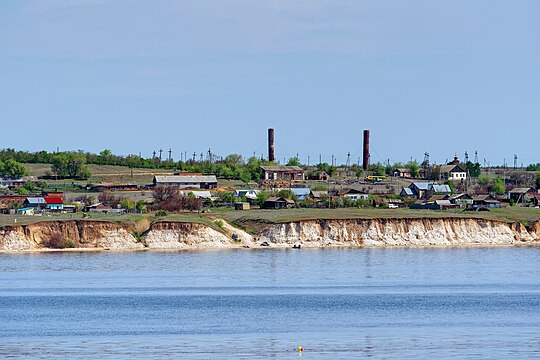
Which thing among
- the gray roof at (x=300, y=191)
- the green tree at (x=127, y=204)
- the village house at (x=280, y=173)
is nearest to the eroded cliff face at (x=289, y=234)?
the green tree at (x=127, y=204)

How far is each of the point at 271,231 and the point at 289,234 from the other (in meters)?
1.67

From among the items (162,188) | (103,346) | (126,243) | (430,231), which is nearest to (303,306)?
(103,346)

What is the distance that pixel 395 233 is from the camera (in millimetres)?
116125

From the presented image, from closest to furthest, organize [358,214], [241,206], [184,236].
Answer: [184,236]
[358,214]
[241,206]

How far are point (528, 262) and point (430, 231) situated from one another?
2225 cm

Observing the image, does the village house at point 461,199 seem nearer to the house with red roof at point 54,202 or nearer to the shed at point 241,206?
the shed at point 241,206

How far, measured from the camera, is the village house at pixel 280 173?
592ft

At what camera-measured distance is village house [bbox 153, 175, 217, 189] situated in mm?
157000

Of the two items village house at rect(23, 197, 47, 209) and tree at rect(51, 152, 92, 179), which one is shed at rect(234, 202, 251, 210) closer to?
village house at rect(23, 197, 47, 209)

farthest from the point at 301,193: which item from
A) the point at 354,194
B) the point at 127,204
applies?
the point at 127,204

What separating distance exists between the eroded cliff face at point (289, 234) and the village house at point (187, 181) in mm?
43112

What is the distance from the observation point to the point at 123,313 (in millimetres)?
62719

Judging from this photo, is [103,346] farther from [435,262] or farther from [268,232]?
[268,232]

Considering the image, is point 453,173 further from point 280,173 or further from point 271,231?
point 271,231
